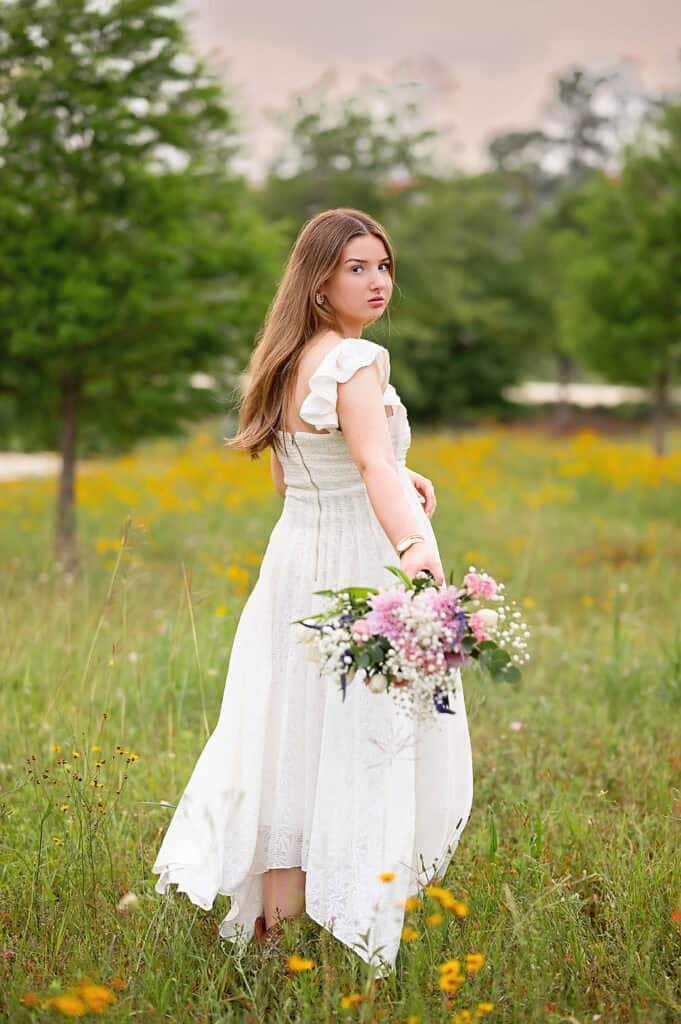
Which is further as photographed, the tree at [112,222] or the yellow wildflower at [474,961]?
the tree at [112,222]

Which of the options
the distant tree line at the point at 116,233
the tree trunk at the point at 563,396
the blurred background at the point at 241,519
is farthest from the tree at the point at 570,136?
the distant tree line at the point at 116,233

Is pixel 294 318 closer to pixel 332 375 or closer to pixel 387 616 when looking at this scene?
pixel 332 375

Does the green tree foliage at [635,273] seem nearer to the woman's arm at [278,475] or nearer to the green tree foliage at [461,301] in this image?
the green tree foliage at [461,301]

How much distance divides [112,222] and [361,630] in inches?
262

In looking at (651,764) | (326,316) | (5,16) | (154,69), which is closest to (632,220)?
(154,69)

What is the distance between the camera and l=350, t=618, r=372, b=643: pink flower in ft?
6.33

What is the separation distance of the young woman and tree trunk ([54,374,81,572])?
590 cm

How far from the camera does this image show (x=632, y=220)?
1393 centimetres

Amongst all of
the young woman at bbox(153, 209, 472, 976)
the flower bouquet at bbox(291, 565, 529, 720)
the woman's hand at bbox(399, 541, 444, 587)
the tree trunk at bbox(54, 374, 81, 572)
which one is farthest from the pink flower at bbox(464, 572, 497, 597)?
the tree trunk at bbox(54, 374, 81, 572)

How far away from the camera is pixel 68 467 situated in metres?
8.39

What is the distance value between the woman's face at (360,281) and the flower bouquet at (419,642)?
856mm

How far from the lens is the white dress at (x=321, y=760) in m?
2.37

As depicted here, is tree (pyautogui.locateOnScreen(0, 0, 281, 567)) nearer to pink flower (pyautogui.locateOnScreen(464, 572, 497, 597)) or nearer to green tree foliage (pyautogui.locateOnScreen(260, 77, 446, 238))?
pink flower (pyautogui.locateOnScreen(464, 572, 497, 597))

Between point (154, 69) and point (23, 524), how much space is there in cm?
453
